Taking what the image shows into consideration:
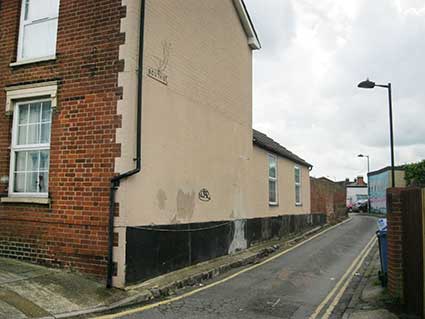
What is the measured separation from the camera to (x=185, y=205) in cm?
1100

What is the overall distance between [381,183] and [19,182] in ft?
167

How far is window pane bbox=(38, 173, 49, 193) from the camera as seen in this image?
9.59m

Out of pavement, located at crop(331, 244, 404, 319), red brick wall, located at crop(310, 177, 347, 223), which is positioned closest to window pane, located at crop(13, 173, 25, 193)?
pavement, located at crop(331, 244, 404, 319)

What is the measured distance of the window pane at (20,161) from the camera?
9.91 m

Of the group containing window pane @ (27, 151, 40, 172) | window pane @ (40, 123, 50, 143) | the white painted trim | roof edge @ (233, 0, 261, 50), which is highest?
roof edge @ (233, 0, 261, 50)

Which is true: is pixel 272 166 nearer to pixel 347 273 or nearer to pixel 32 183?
pixel 347 273

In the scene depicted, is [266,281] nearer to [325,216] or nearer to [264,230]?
[264,230]

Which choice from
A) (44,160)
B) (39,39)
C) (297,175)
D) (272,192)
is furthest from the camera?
(297,175)

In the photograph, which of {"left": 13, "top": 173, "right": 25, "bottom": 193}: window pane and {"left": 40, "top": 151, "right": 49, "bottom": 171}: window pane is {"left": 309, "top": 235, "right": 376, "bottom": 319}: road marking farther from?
{"left": 13, "top": 173, "right": 25, "bottom": 193}: window pane

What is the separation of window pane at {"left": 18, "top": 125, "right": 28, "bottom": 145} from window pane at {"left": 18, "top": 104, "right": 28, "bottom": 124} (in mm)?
136

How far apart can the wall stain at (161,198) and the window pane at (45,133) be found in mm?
2687

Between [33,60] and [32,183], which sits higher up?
[33,60]

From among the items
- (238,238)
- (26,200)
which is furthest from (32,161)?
(238,238)

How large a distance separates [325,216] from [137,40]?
24133mm
